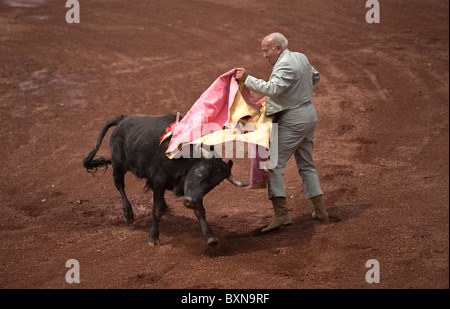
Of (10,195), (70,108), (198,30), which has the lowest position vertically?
(10,195)

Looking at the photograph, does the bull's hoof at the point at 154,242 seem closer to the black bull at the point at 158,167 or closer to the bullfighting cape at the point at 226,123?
the black bull at the point at 158,167

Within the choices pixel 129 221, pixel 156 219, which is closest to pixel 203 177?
pixel 156 219

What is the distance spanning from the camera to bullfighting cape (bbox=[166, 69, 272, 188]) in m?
6.60

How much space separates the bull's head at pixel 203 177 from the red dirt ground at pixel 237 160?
0.68m

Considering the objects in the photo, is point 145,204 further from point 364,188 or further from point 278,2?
point 278,2

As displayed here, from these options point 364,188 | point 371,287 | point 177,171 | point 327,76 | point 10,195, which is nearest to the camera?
point 371,287

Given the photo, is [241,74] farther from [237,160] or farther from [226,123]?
[237,160]

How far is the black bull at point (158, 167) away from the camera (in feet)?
21.7

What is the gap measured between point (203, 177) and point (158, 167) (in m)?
0.68

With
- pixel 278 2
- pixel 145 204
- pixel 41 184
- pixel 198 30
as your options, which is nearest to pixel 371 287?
pixel 145 204

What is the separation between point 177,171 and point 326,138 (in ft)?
13.2

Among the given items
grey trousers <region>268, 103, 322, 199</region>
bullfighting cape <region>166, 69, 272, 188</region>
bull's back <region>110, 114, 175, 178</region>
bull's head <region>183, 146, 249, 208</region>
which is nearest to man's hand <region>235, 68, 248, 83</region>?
bullfighting cape <region>166, 69, 272, 188</region>

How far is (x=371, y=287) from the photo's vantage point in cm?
562

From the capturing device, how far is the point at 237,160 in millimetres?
9711
